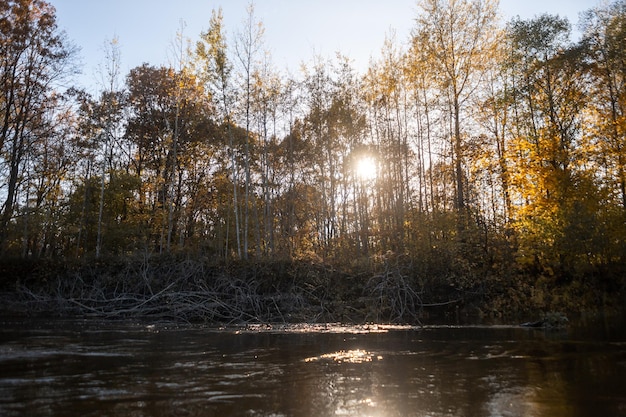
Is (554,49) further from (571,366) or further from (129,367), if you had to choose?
(129,367)

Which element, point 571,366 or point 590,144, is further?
point 590,144

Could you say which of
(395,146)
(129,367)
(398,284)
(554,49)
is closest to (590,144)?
(554,49)

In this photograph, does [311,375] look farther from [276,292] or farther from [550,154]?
[550,154]

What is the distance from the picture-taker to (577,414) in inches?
167

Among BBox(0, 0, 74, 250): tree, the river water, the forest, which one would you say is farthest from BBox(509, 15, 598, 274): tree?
BBox(0, 0, 74, 250): tree

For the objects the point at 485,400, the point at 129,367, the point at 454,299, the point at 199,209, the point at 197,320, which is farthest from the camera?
the point at 199,209

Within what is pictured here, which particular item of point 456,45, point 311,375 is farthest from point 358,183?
point 311,375

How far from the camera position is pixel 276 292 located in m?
17.0

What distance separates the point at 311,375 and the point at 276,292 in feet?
36.4

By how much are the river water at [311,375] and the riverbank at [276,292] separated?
15.6 feet

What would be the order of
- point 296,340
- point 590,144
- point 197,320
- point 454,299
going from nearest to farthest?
point 296,340 < point 197,320 < point 454,299 < point 590,144

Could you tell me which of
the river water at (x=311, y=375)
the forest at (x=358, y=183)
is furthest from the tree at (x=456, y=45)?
the river water at (x=311, y=375)

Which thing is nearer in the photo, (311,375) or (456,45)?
(311,375)

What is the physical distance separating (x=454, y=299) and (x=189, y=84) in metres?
15.7
